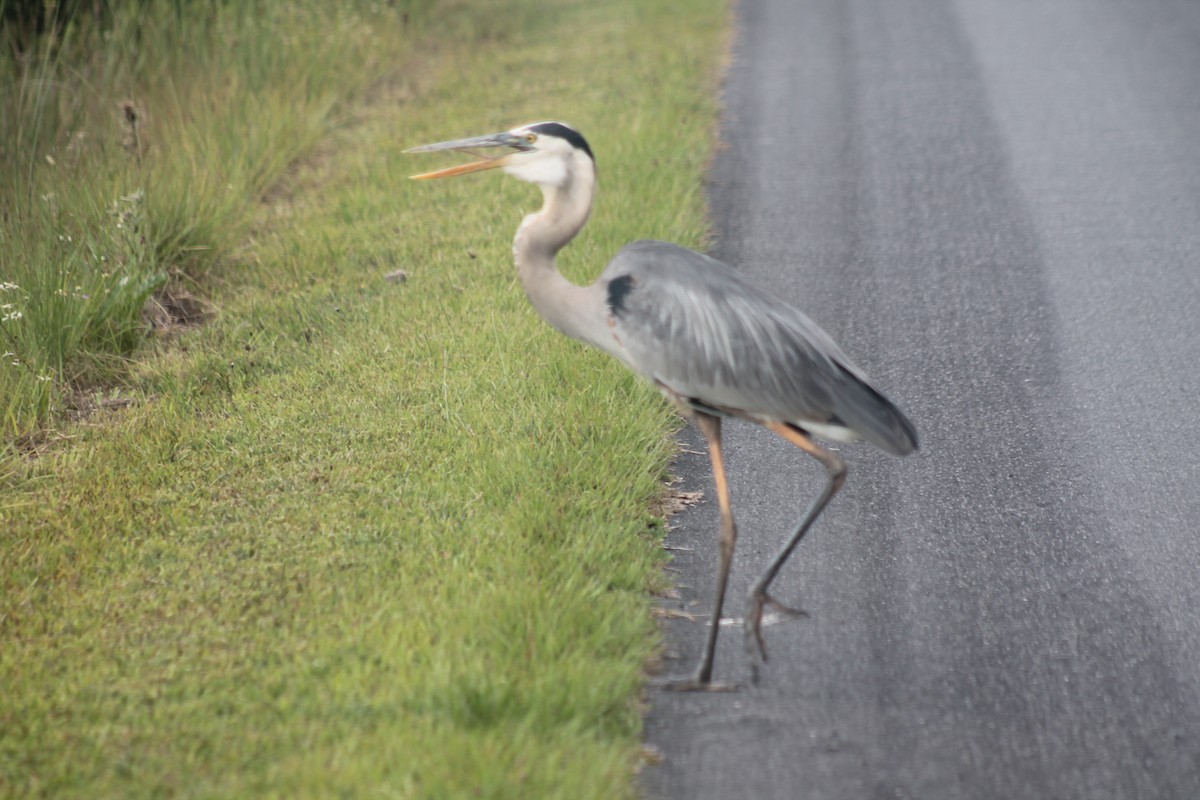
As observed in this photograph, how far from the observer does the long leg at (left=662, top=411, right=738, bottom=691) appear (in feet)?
11.9

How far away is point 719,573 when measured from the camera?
388 centimetres

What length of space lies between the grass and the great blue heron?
0.57 m

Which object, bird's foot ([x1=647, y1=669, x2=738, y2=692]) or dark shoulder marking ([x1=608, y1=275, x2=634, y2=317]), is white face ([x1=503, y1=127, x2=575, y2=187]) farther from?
bird's foot ([x1=647, y1=669, x2=738, y2=692])

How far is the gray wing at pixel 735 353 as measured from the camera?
3.86 metres

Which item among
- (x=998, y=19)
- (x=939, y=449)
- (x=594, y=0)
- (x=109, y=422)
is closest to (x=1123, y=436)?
(x=939, y=449)

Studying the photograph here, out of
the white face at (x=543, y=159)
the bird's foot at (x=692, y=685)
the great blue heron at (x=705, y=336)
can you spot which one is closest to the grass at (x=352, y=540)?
the bird's foot at (x=692, y=685)

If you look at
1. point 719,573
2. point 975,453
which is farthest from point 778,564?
A: point 975,453

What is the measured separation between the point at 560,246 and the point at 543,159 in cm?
28

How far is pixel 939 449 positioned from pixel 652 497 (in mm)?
Answer: 1214

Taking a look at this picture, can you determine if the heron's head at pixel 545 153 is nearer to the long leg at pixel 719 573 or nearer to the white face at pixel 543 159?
the white face at pixel 543 159

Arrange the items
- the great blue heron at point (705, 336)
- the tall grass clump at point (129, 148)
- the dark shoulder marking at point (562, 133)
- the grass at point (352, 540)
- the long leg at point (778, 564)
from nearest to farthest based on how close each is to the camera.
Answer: the grass at point (352, 540) → the long leg at point (778, 564) → the great blue heron at point (705, 336) → the dark shoulder marking at point (562, 133) → the tall grass clump at point (129, 148)

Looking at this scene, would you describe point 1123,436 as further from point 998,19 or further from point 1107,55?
point 998,19

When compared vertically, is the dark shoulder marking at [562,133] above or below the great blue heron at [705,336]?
above

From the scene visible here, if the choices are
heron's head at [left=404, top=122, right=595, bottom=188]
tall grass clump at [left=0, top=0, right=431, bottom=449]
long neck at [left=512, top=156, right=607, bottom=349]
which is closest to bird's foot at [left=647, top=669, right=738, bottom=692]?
long neck at [left=512, top=156, right=607, bottom=349]
